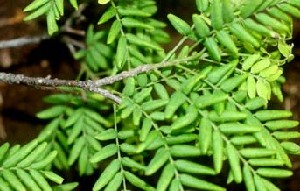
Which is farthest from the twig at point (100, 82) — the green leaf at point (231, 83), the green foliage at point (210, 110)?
the green leaf at point (231, 83)

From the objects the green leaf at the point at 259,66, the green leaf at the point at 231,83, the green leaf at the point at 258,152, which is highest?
the green leaf at the point at 259,66

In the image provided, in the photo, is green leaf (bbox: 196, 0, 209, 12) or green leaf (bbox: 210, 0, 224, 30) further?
green leaf (bbox: 196, 0, 209, 12)

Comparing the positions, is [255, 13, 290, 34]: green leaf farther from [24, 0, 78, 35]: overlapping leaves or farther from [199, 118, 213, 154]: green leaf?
[24, 0, 78, 35]: overlapping leaves

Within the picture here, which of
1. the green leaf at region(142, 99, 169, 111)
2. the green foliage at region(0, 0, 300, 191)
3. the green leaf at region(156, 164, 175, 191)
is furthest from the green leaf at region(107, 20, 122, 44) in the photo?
the green leaf at region(156, 164, 175, 191)

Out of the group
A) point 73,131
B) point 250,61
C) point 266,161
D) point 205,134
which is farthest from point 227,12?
point 73,131

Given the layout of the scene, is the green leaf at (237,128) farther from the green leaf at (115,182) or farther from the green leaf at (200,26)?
the green leaf at (115,182)

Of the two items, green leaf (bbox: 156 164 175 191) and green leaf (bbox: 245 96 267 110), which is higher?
green leaf (bbox: 245 96 267 110)

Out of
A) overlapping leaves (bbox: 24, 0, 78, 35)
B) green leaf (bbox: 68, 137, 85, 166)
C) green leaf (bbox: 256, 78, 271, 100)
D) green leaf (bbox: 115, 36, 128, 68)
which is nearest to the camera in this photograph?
green leaf (bbox: 256, 78, 271, 100)

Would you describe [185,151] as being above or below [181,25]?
below

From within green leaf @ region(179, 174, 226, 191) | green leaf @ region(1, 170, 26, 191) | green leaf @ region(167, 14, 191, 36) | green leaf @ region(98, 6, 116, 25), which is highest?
green leaf @ region(167, 14, 191, 36)

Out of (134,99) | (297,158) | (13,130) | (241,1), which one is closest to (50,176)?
(134,99)

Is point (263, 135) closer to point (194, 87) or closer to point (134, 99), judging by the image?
point (194, 87)

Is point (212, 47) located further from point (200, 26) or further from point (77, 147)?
point (77, 147)
